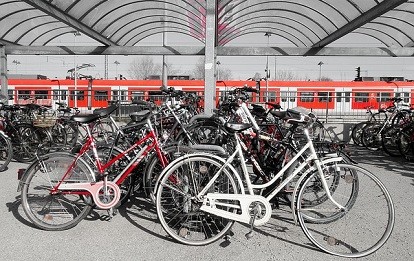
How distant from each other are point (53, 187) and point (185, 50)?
6417mm

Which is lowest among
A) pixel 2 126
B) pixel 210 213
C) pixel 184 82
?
pixel 210 213

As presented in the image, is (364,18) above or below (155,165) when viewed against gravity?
above

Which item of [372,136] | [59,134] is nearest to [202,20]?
[59,134]

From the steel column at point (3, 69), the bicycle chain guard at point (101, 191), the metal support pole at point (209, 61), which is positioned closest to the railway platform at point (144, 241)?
the bicycle chain guard at point (101, 191)

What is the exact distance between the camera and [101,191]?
3135 millimetres

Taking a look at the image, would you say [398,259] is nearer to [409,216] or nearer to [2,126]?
[409,216]

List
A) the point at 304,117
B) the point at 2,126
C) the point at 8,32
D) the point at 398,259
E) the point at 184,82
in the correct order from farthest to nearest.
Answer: the point at 184,82, the point at 8,32, the point at 2,126, the point at 304,117, the point at 398,259

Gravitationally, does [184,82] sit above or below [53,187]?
above

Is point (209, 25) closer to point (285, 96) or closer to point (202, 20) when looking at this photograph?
point (202, 20)

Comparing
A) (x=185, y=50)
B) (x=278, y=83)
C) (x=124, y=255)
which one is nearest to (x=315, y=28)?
(x=185, y=50)

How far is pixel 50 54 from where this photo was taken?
9.28 meters

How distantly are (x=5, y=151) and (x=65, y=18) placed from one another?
3281 millimetres

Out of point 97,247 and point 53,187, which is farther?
point 53,187

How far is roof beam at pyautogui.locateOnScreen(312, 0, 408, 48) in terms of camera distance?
6.02 meters
